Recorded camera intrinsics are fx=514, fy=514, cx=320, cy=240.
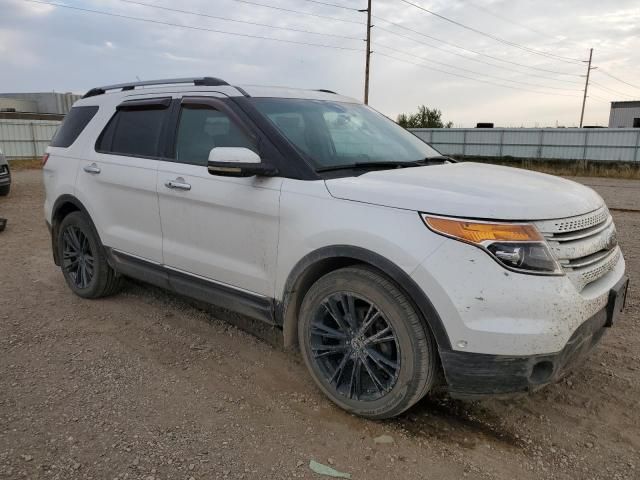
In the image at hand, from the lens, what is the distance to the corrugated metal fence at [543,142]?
93.7ft

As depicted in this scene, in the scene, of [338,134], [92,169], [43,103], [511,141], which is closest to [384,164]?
[338,134]

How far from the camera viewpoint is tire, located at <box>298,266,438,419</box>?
2.59 metres

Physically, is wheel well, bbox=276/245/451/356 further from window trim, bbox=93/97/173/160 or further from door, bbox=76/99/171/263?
window trim, bbox=93/97/173/160

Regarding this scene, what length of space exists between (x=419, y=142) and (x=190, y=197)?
6.13ft

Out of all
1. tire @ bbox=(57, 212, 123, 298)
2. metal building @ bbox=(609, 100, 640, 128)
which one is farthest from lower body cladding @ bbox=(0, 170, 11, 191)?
metal building @ bbox=(609, 100, 640, 128)

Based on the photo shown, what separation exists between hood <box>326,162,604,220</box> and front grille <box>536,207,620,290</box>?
50mm

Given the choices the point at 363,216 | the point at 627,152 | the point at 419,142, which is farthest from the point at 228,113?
the point at 627,152

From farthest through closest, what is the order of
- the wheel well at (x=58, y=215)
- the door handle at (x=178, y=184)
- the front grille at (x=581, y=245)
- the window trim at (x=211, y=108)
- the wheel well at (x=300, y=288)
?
the wheel well at (x=58, y=215) → the door handle at (x=178, y=184) → the window trim at (x=211, y=108) → the wheel well at (x=300, y=288) → the front grille at (x=581, y=245)

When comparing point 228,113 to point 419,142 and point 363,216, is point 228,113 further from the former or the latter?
point 419,142

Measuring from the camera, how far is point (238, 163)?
2979 mm

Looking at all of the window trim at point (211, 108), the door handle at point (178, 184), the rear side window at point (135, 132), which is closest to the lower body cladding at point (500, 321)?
the window trim at point (211, 108)

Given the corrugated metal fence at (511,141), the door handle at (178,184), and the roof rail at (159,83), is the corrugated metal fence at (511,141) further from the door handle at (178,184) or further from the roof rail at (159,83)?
the door handle at (178,184)

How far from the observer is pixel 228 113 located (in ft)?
11.2

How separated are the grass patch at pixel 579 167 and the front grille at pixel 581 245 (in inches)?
906
